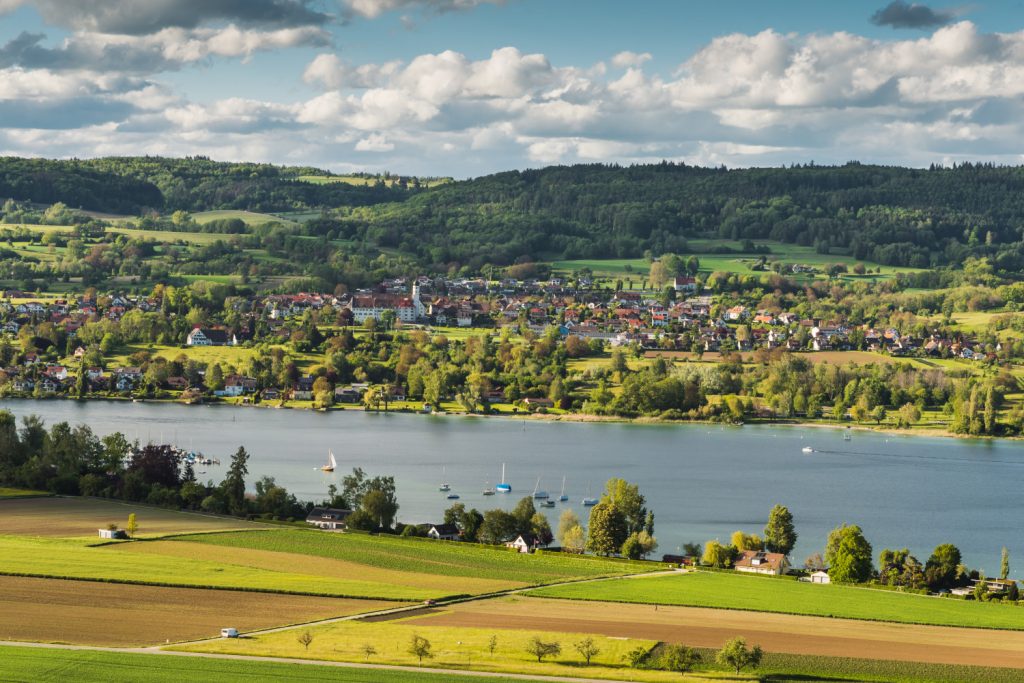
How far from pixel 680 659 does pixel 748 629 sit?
3.37 meters

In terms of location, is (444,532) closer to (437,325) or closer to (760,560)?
(760,560)

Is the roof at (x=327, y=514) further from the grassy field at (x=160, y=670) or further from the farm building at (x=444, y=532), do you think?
the grassy field at (x=160, y=670)

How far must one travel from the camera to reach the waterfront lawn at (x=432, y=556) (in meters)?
30.4

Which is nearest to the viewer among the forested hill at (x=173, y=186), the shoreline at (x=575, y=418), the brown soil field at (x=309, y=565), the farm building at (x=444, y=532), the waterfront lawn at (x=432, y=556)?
the brown soil field at (x=309, y=565)

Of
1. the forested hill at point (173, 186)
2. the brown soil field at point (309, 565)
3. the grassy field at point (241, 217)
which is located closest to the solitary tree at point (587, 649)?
the brown soil field at point (309, 565)

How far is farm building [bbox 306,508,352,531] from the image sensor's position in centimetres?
3608

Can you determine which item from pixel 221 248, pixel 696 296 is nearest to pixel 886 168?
pixel 696 296

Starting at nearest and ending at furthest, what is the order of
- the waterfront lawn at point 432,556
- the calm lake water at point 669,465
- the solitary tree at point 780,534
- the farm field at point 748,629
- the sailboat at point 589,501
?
the farm field at point 748,629, the waterfront lawn at point 432,556, the solitary tree at point 780,534, the calm lake water at point 669,465, the sailboat at point 589,501

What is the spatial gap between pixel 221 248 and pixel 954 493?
213 ft

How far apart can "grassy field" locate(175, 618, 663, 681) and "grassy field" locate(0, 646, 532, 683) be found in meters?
0.75

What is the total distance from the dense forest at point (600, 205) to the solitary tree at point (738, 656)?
290ft

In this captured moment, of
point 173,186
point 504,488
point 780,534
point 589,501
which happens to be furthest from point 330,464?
point 173,186

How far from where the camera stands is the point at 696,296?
9931 centimetres

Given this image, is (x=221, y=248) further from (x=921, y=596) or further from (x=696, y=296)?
(x=921, y=596)
